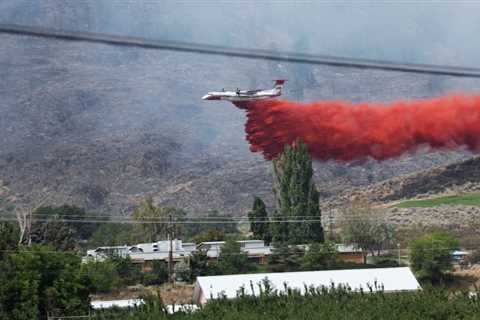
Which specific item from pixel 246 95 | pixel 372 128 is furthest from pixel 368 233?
pixel 246 95

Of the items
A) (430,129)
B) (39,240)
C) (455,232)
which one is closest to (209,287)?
(430,129)

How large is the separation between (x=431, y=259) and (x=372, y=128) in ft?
44.8

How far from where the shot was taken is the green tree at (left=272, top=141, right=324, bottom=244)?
105m

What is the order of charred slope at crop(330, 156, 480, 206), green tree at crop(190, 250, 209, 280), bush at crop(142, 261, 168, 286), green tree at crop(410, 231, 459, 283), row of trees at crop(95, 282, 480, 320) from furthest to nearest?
charred slope at crop(330, 156, 480, 206), green tree at crop(190, 250, 209, 280), bush at crop(142, 261, 168, 286), green tree at crop(410, 231, 459, 283), row of trees at crop(95, 282, 480, 320)

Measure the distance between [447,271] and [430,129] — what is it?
1413 cm

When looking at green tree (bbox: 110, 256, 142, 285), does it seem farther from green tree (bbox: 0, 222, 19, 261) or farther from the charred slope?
the charred slope

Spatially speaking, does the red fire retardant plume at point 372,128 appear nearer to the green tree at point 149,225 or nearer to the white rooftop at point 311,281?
the white rooftop at point 311,281

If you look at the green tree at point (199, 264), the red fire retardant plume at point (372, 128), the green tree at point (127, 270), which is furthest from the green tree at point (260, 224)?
the green tree at point (127, 270)

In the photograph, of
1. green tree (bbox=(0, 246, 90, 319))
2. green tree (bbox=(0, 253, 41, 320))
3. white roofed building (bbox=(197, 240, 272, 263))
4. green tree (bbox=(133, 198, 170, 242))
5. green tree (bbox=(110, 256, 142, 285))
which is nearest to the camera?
green tree (bbox=(0, 253, 41, 320))

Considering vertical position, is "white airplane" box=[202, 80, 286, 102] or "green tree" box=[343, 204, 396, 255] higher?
"white airplane" box=[202, 80, 286, 102]

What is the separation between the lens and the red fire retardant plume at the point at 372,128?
92.7 meters

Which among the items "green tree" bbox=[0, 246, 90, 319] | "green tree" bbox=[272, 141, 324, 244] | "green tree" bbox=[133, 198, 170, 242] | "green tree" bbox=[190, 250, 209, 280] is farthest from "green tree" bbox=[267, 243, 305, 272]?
"green tree" bbox=[133, 198, 170, 242]

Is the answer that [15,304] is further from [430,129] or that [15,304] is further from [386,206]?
[386,206]

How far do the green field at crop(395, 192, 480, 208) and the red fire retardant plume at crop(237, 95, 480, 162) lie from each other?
1611 inches
